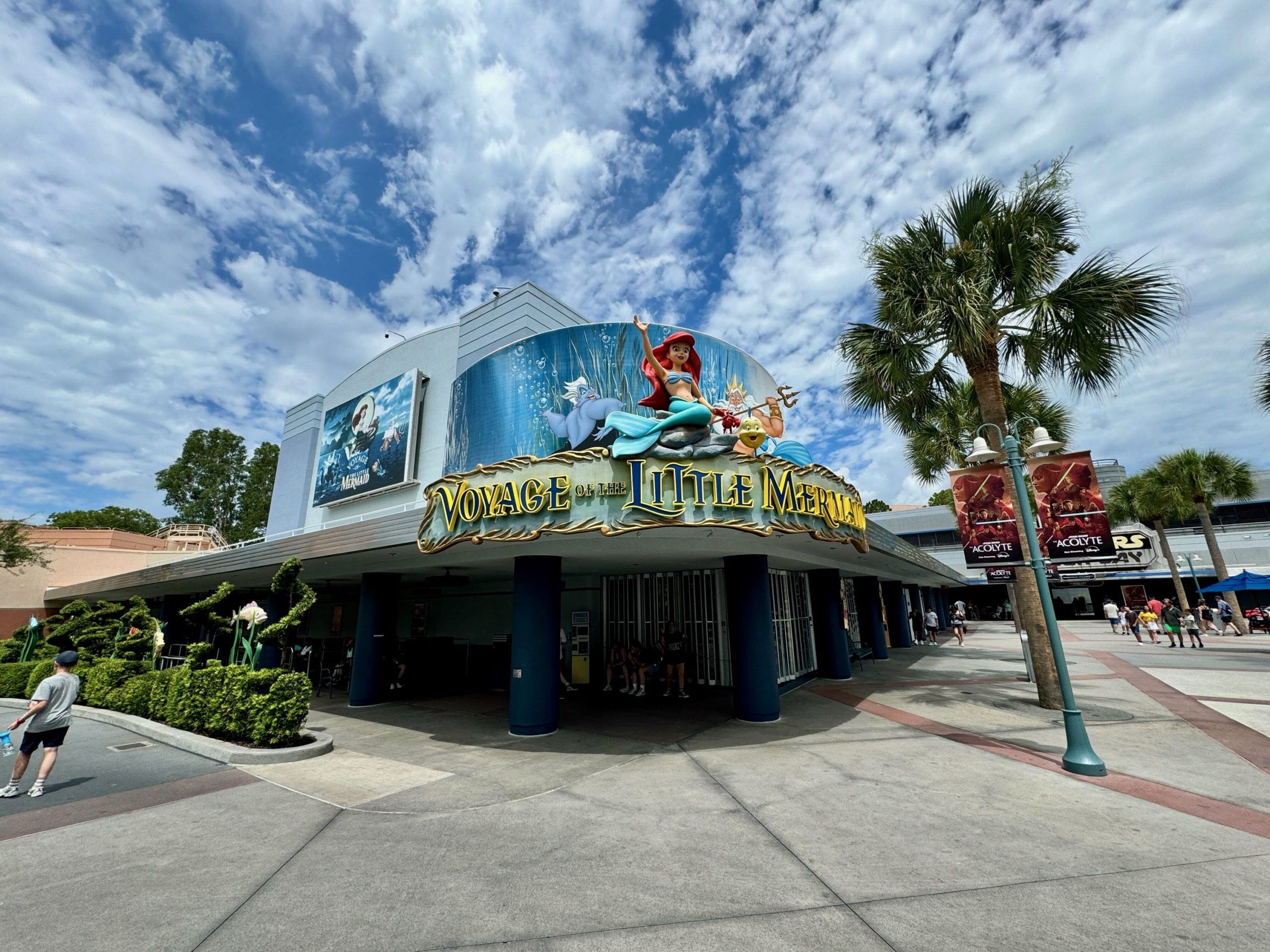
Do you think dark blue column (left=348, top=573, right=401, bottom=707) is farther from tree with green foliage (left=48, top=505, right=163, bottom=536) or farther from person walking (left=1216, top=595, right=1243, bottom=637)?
tree with green foliage (left=48, top=505, right=163, bottom=536)

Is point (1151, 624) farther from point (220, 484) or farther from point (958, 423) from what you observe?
point (220, 484)

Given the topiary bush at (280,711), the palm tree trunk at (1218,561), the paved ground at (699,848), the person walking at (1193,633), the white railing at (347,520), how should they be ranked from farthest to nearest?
1. the palm tree trunk at (1218,561)
2. the person walking at (1193,633)
3. the white railing at (347,520)
4. the topiary bush at (280,711)
5. the paved ground at (699,848)

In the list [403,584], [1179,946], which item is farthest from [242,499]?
[1179,946]

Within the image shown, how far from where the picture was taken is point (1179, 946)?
3.69 m

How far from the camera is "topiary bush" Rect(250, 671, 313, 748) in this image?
30.5ft

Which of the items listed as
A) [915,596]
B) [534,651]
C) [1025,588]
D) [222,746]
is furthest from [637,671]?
[915,596]

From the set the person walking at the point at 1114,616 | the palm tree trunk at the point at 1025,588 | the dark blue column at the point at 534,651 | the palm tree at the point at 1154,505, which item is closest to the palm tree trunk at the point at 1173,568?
the palm tree at the point at 1154,505

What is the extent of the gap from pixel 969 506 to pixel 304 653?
2107cm

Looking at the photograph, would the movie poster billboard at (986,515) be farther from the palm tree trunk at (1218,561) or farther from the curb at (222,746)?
the palm tree trunk at (1218,561)

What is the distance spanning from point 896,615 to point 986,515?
18.6 meters

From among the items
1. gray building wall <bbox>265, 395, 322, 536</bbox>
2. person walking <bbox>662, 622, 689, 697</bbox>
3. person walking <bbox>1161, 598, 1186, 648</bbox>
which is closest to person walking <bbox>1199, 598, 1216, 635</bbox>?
person walking <bbox>1161, 598, 1186, 648</bbox>

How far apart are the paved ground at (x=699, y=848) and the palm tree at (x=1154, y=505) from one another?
2786 centimetres

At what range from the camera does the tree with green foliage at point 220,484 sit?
50781 millimetres

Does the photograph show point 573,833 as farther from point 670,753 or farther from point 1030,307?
point 1030,307
